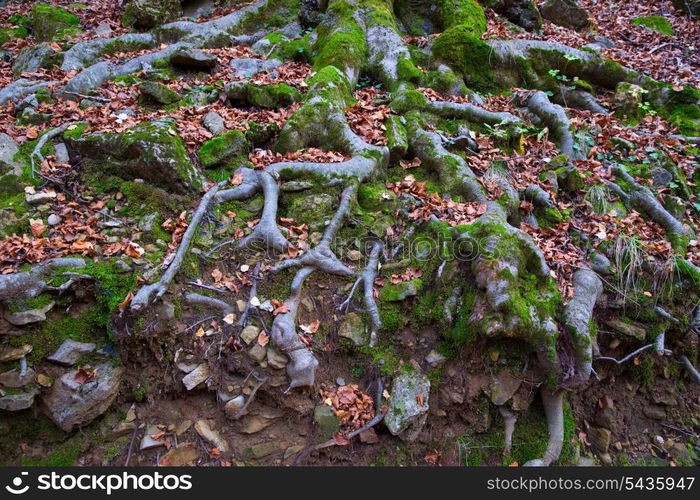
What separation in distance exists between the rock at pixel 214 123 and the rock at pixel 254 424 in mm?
3508

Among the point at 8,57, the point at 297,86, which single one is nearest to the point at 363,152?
the point at 297,86

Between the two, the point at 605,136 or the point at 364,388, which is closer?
the point at 364,388

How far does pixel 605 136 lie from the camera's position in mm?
6293

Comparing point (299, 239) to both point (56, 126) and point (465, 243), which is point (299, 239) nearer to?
point (465, 243)

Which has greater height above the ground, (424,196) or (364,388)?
(424,196)

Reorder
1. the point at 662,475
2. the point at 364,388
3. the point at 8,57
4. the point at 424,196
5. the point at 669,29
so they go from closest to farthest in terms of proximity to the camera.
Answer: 1. the point at 662,475
2. the point at 364,388
3. the point at 424,196
4. the point at 8,57
5. the point at 669,29

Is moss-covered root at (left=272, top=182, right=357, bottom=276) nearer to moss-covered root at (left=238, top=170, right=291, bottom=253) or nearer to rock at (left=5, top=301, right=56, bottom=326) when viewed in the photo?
moss-covered root at (left=238, top=170, right=291, bottom=253)

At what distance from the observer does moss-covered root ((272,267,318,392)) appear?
11.6 ft

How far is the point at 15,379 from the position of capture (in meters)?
3.28

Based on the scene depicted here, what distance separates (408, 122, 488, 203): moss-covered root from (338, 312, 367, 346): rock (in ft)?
6.87

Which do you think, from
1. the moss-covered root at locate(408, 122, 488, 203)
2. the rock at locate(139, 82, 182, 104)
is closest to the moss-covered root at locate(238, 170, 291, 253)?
the moss-covered root at locate(408, 122, 488, 203)

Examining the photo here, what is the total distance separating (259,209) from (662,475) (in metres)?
4.69

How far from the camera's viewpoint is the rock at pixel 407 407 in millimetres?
3645

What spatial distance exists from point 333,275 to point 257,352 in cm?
109
